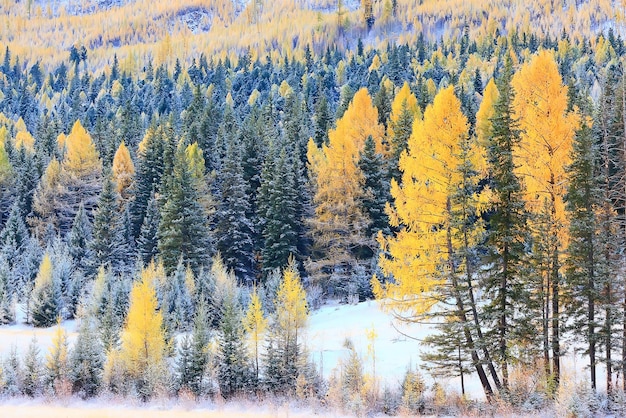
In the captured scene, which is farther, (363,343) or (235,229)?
(235,229)

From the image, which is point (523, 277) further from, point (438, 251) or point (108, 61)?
point (108, 61)

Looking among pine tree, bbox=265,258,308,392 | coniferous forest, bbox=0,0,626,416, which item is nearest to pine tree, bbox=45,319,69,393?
coniferous forest, bbox=0,0,626,416

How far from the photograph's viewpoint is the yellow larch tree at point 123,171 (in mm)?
49531

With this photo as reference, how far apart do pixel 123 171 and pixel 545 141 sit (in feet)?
140

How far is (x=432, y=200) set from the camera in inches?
612

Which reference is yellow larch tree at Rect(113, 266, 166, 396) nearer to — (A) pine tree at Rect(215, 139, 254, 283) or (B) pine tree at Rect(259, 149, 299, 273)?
(B) pine tree at Rect(259, 149, 299, 273)

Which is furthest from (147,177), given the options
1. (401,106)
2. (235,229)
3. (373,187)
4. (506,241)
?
(506,241)

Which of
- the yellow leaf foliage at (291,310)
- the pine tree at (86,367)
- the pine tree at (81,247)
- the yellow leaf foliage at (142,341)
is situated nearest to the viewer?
the pine tree at (86,367)

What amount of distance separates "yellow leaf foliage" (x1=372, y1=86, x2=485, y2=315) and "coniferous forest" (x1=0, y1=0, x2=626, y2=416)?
7 centimetres

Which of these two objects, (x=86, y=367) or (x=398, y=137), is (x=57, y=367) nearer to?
(x=86, y=367)

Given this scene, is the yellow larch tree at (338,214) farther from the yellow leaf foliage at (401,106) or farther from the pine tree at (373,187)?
the yellow leaf foliage at (401,106)

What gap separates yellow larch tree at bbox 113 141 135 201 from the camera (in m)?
49.5

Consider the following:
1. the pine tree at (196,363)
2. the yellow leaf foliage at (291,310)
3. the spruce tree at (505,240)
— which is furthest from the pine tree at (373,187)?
the spruce tree at (505,240)

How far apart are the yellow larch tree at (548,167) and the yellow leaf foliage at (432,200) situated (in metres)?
1.96
